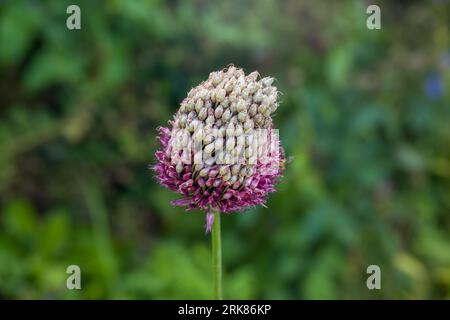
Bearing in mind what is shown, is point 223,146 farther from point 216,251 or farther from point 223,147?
point 216,251

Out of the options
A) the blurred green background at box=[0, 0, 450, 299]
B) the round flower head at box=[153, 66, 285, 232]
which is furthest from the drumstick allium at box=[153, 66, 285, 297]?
the blurred green background at box=[0, 0, 450, 299]

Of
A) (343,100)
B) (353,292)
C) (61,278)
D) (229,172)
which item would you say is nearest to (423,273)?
(353,292)

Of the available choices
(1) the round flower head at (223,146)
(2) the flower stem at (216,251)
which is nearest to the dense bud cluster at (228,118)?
(1) the round flower head at (223,146)

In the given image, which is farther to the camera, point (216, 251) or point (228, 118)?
point (216, 251)

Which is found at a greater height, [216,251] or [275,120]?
[275,120]

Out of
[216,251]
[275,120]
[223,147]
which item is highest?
[275,120]

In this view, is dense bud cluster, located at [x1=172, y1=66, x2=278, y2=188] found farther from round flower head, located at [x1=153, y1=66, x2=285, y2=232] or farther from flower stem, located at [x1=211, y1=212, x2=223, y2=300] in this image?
flower stem, located at [x1=211, y1=212, x2=223, y2=300]

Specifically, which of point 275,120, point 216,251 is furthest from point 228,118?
point 275,120
